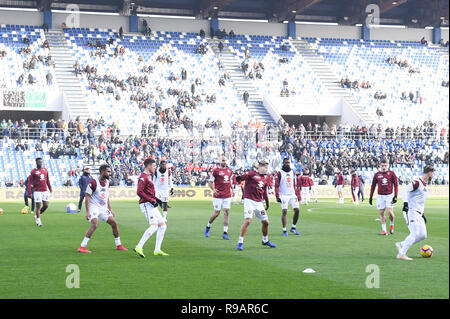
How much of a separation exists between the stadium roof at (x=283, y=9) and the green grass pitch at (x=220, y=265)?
143 ft

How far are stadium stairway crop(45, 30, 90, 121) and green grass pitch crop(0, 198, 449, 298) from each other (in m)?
30.3

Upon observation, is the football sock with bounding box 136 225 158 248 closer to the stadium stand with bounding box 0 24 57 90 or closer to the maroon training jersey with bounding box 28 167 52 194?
the maroon training jersey with bounding box 28 167 52 194

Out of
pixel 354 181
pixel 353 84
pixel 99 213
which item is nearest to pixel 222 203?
pixel 99 213

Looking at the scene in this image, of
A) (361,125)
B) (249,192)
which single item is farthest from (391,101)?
(249,192)

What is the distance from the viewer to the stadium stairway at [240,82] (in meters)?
60.1

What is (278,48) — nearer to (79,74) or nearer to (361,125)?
(361,125)

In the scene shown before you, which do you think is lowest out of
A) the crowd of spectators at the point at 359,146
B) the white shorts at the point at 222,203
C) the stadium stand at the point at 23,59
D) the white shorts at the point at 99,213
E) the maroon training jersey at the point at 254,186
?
the crowd of spectators at the point at 359,146

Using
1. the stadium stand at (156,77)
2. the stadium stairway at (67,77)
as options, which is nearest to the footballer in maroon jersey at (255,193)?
the stadium stairway at (67,77)

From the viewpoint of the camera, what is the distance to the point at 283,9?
69.5 m

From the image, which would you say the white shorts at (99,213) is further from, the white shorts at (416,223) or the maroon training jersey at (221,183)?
the white shorts at (416,223)

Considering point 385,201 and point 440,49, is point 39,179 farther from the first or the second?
point 440,49

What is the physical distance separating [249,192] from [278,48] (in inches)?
2076

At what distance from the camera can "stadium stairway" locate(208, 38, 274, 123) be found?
6009cm
